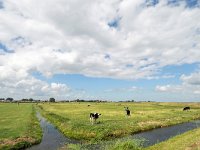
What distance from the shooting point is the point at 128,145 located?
25.9m

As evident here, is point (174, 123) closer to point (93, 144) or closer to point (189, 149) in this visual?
point (93, 144)

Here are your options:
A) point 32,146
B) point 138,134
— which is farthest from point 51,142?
point 138,134

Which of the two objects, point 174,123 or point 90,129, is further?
point 174,123

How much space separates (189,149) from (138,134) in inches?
628

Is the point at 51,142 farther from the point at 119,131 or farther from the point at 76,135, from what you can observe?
the point at 119,131

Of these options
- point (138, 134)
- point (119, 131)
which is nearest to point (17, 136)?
point (119, 131)

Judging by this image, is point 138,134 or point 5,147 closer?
point 5,147

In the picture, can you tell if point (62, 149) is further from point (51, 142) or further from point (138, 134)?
point (138, 134)

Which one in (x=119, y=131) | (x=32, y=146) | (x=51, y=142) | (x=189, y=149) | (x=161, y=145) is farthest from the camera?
(x=119, y=131)

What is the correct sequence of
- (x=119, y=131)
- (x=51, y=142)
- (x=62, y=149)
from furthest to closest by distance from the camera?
(x=119, y=131) → (x=51, y=142) → (x=62, y=149)

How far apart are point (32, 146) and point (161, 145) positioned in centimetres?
1621

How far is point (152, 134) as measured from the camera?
41.0 meters

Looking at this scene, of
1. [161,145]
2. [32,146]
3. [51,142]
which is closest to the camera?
[161,145]

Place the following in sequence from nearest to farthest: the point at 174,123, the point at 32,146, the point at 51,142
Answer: the point at 32,146 < the point at 51,142 < the point at 174,123
